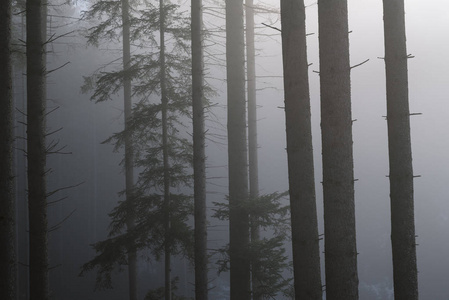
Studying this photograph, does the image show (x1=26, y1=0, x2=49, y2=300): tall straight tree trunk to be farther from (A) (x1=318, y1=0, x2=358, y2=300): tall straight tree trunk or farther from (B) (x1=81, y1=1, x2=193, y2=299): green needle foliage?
(A) (x1=318, y1=0, x2=358, y2=300): tall straight tree trunk

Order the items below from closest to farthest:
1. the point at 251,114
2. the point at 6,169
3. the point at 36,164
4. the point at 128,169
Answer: the point at 6,169 < the point at 36,164 < the point at 128,169 < the point at 251,114

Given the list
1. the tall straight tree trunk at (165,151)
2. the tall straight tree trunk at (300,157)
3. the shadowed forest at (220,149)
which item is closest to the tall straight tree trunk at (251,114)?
the shadowed forest at (220,149)

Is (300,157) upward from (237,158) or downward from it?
downward

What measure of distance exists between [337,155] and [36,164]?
5.39m

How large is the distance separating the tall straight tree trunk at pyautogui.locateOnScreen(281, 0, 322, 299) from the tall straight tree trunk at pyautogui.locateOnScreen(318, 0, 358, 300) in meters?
0.42

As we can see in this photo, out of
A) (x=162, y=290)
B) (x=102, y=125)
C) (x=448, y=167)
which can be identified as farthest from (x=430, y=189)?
(x=162, y=290)

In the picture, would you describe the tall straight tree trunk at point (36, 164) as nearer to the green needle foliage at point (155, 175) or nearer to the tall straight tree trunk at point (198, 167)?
the tall straight tree trunk at point (198, 167)

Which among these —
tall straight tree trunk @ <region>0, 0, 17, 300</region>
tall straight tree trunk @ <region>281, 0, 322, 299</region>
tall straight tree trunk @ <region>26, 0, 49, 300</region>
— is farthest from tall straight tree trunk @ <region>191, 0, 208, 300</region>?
tall straight tree trunk @ <region>281, 0, 322, 299</region>

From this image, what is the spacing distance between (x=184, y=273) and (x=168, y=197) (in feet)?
81.1

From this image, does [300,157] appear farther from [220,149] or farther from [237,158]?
[220,149]

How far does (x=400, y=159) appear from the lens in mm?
7203

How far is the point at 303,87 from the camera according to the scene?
6.46m

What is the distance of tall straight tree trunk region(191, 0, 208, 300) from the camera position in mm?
10305

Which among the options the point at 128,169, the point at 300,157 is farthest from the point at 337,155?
the point at 128,169
